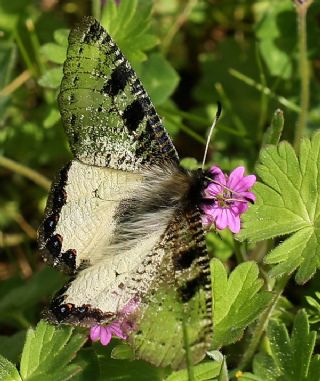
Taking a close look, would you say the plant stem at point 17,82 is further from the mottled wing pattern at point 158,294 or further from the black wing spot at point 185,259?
the black wing spot at point 185,259

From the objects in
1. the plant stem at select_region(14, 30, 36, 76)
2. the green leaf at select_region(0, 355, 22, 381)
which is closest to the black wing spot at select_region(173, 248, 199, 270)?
the green leaf at select_region(0, 355, 22, 381)

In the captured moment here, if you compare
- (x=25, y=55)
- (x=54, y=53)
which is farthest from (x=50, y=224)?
(x=25, y=55)

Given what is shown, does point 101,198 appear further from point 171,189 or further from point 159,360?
point 159,360

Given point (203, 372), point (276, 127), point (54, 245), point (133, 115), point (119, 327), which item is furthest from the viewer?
point (276, 127)

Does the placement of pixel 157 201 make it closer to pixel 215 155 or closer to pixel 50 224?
pixel 50 224

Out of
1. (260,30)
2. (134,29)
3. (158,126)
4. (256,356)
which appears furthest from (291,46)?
(256,356)

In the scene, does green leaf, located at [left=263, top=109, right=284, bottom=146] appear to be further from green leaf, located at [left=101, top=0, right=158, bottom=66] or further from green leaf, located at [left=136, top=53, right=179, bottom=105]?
green leaf, located at [left=136, top=53, right=179, bottom=105]
